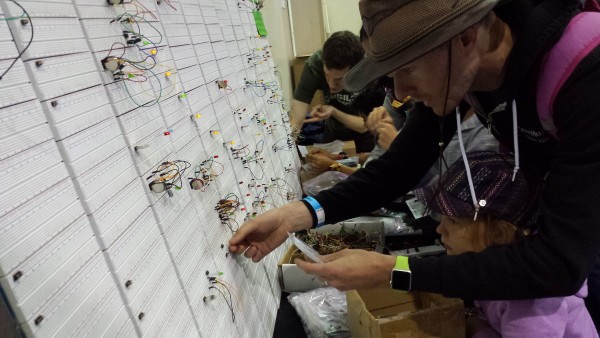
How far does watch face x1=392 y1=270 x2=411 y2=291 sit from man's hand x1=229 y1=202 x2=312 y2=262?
37 centimetres

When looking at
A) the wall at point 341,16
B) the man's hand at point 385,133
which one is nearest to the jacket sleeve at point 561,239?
the man's hand at point 385,133

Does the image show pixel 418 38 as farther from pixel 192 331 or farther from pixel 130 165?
pixel 192 331

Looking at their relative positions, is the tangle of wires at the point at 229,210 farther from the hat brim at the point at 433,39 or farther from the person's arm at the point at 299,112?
the person's arm at the point at 299,112

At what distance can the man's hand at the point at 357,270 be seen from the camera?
0.88m

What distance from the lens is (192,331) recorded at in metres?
0.78

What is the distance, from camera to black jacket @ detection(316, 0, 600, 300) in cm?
A: 65

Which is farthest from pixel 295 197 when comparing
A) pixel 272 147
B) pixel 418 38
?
pixel 418 38

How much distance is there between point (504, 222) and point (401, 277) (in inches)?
11.5

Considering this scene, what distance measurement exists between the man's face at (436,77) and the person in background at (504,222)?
0.20 meters

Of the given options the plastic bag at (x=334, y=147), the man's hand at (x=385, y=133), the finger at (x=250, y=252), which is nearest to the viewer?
the finger at (x=250, y=252)

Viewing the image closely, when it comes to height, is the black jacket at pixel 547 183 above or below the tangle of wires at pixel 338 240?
above

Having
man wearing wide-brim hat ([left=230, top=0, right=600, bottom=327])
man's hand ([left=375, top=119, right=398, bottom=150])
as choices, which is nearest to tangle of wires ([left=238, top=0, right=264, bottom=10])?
Result: man's hand ([left=375, top=119, right=398, bottom=150])

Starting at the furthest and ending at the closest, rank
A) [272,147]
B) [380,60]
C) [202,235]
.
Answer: [272,147]
[202,235]
[380,60]

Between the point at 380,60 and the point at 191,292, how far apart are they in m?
0.58
